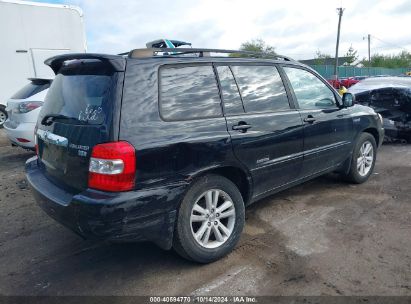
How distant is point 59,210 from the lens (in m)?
2.85

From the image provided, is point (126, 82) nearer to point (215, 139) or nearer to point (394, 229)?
point (215, 139)

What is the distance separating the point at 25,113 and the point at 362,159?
19.0 feet

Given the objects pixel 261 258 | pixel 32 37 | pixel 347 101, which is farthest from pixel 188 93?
pixel 32 37

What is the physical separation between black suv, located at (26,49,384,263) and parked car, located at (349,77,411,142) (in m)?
4.97

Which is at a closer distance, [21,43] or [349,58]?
[21,43]

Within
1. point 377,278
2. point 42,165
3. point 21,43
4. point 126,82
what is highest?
point 21,43

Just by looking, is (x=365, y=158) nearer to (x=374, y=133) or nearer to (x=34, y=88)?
(x=374, y=133)

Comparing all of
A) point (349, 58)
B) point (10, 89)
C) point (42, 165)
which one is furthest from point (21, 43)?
point (349, 58)

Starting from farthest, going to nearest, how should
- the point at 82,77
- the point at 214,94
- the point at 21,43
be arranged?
1. the point at 21,43
2. the point at 214,94
3. the point at 82,77

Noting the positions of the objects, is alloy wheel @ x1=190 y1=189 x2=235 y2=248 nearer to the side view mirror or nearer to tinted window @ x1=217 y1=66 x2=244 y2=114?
tinted window @ x1=217 y1=66 x2=244 y2=114

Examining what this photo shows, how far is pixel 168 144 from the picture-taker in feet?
9.17

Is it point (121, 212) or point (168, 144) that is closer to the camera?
point (121, 212)

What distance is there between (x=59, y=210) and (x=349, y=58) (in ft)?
201

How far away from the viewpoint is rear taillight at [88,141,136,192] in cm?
259
